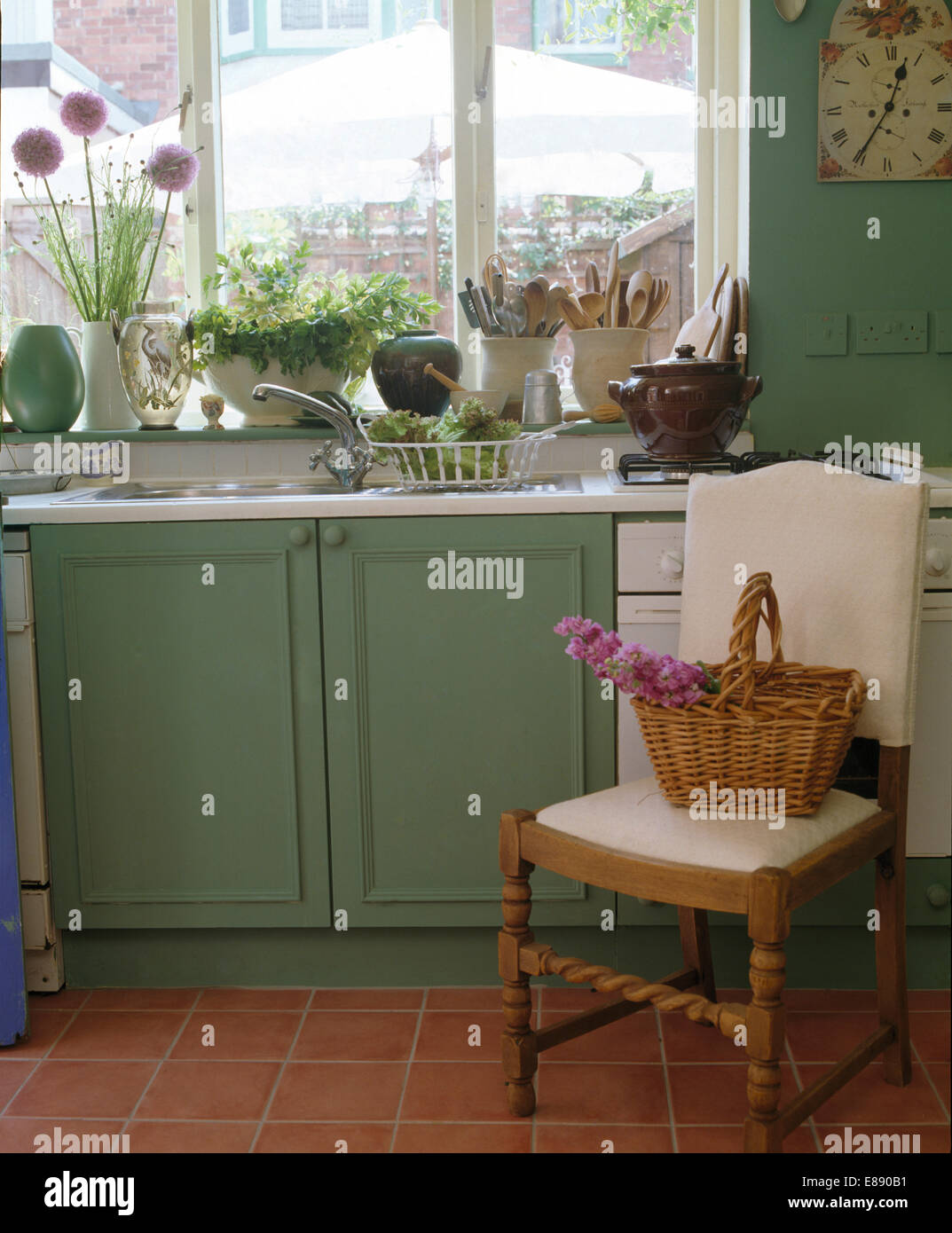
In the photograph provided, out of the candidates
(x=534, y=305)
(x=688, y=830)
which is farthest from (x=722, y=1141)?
(x=534, y=305)

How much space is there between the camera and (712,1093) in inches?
78.7

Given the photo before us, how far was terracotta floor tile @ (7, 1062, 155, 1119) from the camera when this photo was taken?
199 cm

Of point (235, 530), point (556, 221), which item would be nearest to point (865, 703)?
point (235, 530)

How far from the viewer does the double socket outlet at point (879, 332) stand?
2648 millimetres

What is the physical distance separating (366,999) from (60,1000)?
60 cm

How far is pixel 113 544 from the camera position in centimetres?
228

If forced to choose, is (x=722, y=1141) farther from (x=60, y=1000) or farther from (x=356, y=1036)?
(x=60, y=1000)

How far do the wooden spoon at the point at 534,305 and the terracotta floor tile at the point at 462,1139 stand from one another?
5.51ft

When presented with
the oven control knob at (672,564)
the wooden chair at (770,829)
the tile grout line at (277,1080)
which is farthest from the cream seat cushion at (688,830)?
the tile grout line at (277,1080)

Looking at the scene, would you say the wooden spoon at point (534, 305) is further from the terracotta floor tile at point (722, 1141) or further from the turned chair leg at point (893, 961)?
the terracotta floor tile at point (722, 1141)

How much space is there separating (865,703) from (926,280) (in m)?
1.21

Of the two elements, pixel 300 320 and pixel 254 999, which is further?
pixel 300 320

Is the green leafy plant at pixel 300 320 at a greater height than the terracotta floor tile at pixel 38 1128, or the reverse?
the green leafy plant at pixel 300 320

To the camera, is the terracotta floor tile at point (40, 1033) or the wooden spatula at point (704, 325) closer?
the terracotta floor tile at point (40, 1033)
